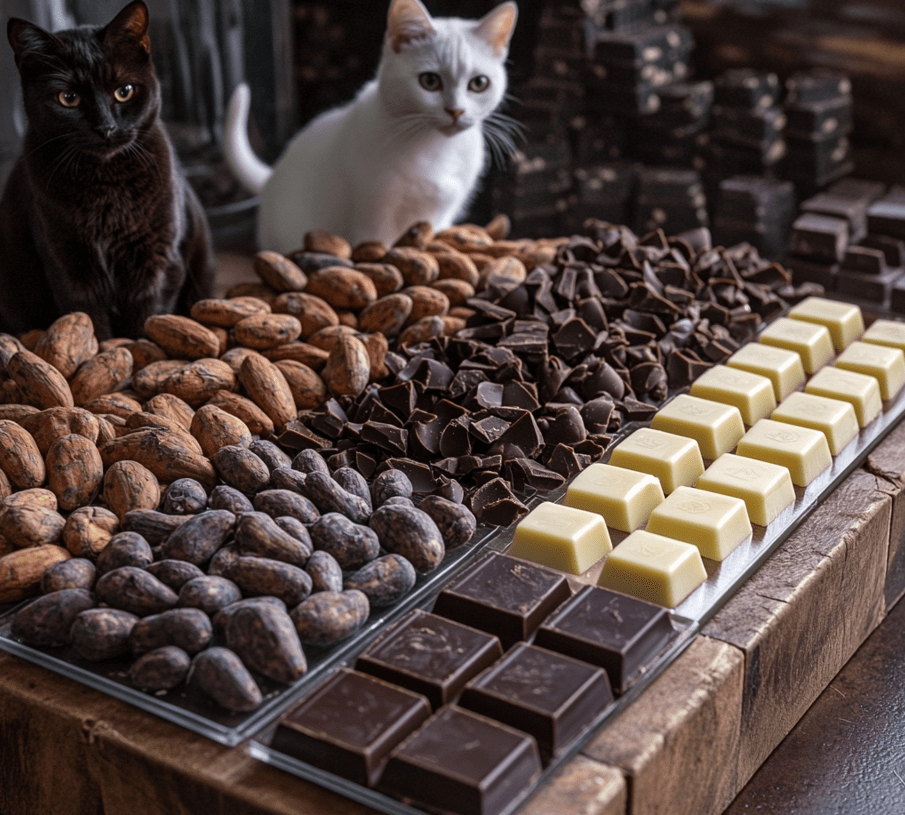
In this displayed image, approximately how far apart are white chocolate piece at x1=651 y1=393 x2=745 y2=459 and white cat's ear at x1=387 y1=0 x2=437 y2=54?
786 mm

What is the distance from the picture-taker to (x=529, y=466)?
3.94 feet

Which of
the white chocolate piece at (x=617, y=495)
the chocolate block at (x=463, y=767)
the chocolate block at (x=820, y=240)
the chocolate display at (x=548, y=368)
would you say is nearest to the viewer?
the chocolate block at (x=463, y=767)

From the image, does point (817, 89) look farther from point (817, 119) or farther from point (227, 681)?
point (227, 681)

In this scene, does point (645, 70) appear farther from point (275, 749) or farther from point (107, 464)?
point (275, 749)

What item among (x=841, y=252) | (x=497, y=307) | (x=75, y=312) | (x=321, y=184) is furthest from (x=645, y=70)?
(x=75, y=312)

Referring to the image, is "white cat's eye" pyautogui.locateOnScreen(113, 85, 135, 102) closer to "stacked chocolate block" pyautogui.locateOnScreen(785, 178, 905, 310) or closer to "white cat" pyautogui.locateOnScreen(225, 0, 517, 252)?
"white cat" pyautogui.locateOnScreen(225, 0, 517, 252)

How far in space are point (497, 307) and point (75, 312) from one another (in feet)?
1.99

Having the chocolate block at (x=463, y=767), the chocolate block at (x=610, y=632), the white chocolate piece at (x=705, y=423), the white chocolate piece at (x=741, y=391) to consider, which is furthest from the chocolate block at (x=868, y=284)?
the chocolate block at (x=463, y=767)

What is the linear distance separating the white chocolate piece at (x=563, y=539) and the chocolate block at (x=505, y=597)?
0.05 metres

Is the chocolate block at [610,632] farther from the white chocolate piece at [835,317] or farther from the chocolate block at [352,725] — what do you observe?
the white chocolate piece at [835,317]

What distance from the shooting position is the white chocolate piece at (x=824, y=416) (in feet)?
4.25

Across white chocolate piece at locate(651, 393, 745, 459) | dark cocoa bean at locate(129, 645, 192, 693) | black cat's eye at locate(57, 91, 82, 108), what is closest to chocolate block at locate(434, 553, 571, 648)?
dark cocoa bean at locate(129, 645, 192, 693)

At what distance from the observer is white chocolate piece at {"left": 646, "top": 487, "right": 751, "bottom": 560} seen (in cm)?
107

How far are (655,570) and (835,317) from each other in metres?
0.79
